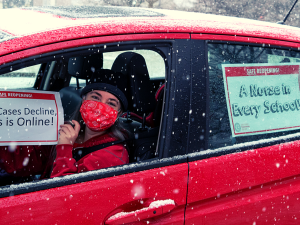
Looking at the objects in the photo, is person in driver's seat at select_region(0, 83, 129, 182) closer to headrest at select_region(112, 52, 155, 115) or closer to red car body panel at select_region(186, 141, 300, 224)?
headrest at select_region(112, 52, 155, 115)

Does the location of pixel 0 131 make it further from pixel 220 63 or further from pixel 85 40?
pixel 220 63

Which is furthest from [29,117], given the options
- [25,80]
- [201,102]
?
[25,80]

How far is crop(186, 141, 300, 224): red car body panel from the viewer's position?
1.46 meters

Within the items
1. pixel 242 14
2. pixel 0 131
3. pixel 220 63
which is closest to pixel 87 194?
pixel 0 131

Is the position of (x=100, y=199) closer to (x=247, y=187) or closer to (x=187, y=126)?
(x=187, y=126)

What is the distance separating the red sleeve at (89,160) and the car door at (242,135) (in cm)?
45

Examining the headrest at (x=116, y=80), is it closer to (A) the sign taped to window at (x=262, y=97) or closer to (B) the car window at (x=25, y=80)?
(A) the sign taped to window at (x=262, y=97)

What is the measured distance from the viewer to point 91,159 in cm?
167

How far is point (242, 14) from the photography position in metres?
15.9

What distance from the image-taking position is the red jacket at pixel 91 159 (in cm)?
154

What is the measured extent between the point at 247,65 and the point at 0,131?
1.28 meters

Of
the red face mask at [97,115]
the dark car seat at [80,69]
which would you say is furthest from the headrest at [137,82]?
the dark car seat at [80,69]

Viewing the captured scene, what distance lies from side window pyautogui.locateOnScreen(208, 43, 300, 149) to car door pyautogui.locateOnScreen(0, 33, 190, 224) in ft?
0.64

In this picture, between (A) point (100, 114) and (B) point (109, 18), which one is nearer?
(B) point (109, 18)
